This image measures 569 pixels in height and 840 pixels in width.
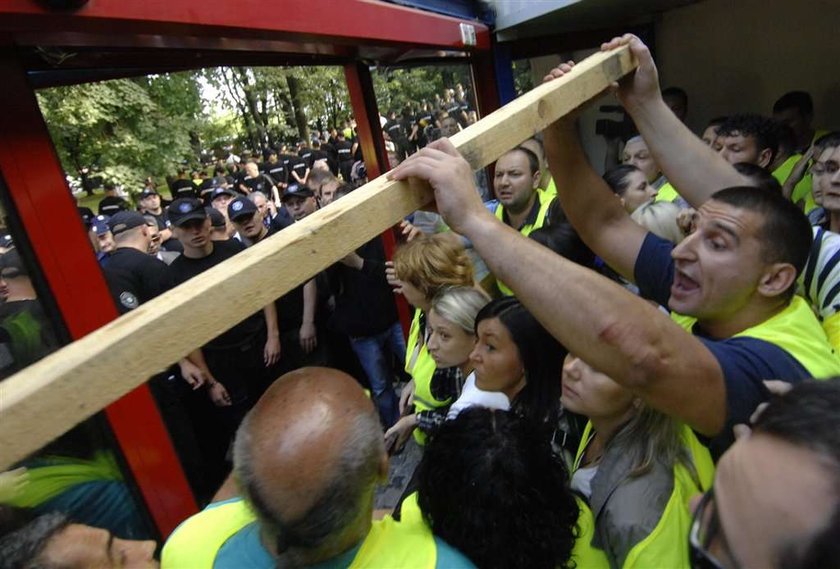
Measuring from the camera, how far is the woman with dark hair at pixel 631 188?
9.70 feet

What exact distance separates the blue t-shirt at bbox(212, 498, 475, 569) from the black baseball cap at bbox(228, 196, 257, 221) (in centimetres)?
290

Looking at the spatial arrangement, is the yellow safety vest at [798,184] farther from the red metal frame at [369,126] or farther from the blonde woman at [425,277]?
the red metal frame at [369,126]

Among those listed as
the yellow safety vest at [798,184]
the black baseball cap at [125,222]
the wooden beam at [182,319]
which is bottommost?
the yellow safety vest at [798,184]

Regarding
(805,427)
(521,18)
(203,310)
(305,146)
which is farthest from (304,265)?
(305,146)

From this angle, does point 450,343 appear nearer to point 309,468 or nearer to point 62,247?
point 309,468

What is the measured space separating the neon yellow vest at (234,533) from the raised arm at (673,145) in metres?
1.39

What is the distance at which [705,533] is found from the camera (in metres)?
0.77

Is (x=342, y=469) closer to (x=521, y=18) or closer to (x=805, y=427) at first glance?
(x=805, y=427)

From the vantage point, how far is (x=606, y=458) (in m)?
1.25

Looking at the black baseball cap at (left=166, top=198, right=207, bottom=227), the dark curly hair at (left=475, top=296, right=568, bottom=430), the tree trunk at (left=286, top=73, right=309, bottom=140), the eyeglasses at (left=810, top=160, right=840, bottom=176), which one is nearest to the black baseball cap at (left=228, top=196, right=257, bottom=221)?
the black baseball cap at (left=166, top=198, right=207, bottom=227)

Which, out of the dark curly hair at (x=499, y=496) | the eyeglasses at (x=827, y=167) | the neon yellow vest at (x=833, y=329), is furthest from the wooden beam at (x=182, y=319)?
the eyeglasses at (x=827, y=167)

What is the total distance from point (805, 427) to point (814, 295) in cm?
129

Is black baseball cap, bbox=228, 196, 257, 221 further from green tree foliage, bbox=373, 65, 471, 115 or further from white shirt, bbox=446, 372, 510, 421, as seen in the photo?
white shirt, bbox=446, 372, 510, 421

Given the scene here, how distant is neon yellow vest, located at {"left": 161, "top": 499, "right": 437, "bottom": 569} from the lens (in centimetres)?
99
